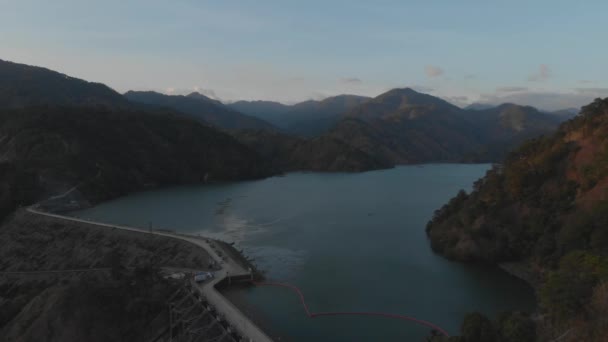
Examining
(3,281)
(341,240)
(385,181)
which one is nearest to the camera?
(3,281)

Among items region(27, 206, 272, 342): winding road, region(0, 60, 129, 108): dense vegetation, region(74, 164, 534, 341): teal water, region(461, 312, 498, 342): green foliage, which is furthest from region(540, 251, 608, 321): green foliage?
region(0, 60, 129, 108): dense vegetation

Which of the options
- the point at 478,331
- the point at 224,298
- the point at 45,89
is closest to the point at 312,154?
the point at 45,89

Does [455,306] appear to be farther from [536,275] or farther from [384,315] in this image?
[536,275]

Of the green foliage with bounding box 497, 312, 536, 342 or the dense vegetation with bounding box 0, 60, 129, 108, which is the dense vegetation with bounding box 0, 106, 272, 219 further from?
the green foliage with bounding box 497, 312, 536, 342

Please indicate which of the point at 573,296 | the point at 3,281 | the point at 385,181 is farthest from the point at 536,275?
the point at 385,181

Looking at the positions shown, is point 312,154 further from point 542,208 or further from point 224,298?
point 224,298

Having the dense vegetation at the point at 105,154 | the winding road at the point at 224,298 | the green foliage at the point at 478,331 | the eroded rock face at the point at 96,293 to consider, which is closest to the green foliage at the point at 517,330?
the green foliage at the point at 478,331
